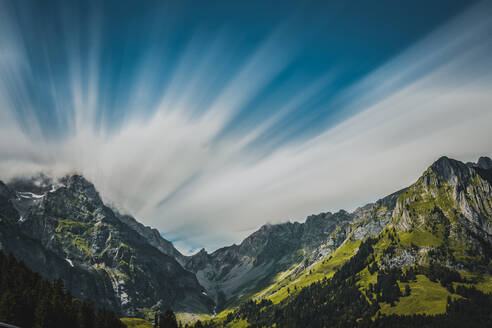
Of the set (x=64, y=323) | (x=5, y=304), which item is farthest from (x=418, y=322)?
(x=5, y=304)

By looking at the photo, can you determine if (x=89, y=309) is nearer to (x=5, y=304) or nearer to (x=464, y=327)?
(x=5, y=304)

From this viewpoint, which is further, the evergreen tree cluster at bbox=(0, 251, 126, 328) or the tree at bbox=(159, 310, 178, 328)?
the tree at bbox=(159, 310, 178, 328)

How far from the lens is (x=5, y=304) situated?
65312 mm

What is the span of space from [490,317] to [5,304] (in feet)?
841

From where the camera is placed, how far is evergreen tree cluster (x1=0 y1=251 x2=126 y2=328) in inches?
2608

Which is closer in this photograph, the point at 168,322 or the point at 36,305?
the point at 36,305

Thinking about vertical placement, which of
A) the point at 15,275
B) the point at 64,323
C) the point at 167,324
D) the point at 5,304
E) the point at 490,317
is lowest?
the point at 490,317

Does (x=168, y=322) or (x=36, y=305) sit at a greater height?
(x=36, y=305)

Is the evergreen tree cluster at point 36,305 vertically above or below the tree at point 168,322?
above

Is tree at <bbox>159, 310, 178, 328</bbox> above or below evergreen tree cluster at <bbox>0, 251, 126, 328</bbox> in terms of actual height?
below

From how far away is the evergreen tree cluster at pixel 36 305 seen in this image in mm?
66250

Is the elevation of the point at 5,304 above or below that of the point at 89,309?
above

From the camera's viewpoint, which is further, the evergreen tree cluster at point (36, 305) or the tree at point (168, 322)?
the tree at point (168, 322)

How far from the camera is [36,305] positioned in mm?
72000
